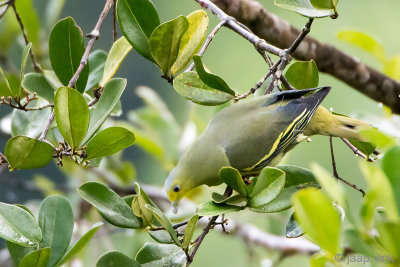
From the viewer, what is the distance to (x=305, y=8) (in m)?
1.01

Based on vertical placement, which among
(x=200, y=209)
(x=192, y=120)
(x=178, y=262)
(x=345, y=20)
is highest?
(x=200, y=209)

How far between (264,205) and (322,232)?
329mm

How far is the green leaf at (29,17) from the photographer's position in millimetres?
1849

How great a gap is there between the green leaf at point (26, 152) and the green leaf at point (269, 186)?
0.40 meters

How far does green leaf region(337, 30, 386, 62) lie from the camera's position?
6.08 ft

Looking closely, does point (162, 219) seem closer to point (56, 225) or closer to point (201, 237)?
point (201, 237)

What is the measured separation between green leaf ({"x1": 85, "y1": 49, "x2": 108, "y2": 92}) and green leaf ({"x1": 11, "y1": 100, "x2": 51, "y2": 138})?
0.41 feet

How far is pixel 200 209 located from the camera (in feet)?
3.13

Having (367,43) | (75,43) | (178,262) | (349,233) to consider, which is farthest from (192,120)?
(349,233)

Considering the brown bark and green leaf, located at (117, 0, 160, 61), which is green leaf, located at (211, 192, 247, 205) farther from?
the brown bark

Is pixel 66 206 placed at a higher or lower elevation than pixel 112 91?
lower

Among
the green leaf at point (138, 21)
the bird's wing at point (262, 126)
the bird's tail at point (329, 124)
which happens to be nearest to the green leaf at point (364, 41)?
the bird's tail at point (329, 124)

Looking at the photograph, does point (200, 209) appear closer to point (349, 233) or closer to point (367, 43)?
point (349, 233)

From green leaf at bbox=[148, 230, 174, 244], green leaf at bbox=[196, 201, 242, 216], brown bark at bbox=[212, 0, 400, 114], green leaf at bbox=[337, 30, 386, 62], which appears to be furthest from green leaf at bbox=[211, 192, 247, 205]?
green leaf at bbox=[337, 30, 386, 62]
